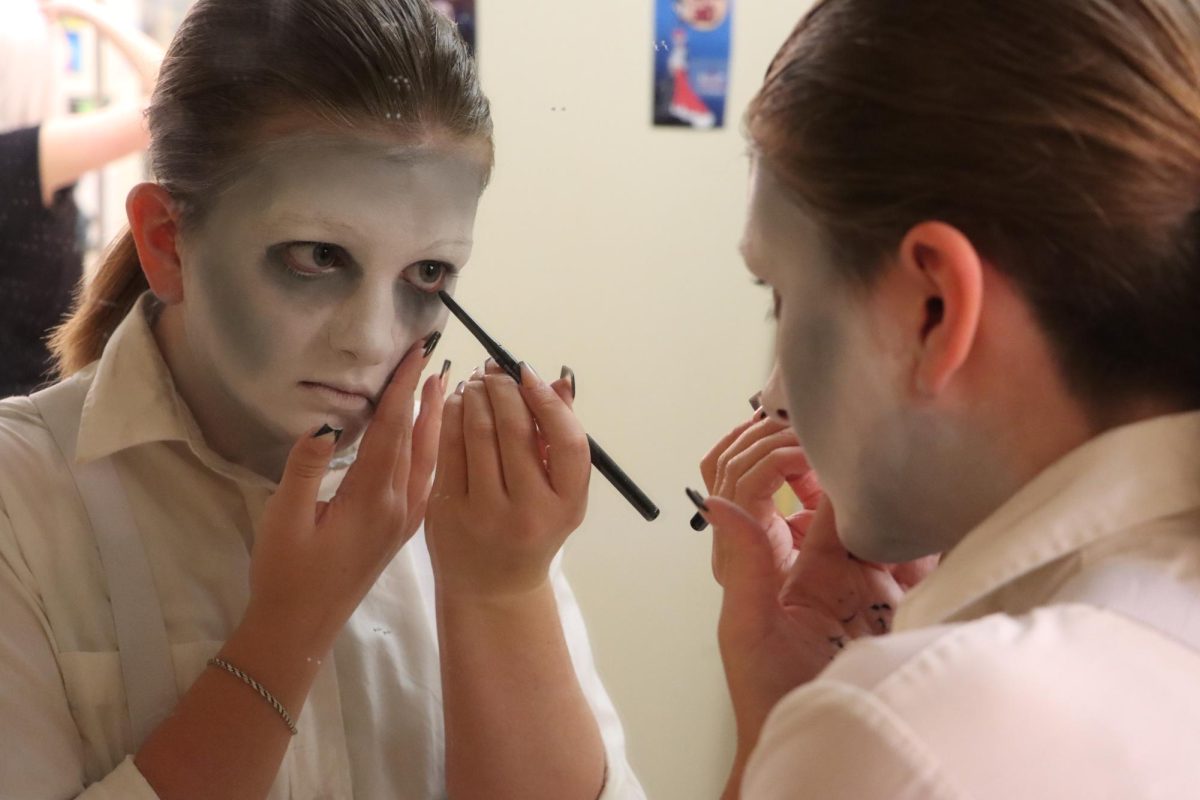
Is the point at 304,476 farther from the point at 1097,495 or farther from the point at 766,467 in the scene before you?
the point at 1097,495

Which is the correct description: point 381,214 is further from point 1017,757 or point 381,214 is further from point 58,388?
point 1017,757

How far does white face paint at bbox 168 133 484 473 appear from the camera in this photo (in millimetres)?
639

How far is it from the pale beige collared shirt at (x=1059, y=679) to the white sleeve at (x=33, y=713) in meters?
0.36

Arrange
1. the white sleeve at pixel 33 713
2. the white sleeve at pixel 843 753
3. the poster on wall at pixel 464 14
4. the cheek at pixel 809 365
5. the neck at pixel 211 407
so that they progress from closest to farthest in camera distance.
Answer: the white sleeve at pixel 843 753 < the cheek at pixel 809 365 < the white sleeve at pixel 33 713 < the neck at pixel 211 407 < the poster on wall at pixel 464 14

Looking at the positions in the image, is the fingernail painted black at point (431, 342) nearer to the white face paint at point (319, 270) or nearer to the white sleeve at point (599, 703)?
the white face paint at point (319, 270)

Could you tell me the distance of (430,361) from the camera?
729mm

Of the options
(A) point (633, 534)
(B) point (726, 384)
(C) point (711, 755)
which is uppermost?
(B) point (726, 384)

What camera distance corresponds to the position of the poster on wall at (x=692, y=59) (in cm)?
83

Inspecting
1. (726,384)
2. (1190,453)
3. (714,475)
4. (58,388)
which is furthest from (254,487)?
(1190,453)

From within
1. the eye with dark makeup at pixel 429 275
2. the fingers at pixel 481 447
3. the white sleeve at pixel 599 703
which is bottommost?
the white sleeve at pixel 599 703

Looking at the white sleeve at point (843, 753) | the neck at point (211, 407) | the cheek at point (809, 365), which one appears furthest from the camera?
the neck at point (211, 407)

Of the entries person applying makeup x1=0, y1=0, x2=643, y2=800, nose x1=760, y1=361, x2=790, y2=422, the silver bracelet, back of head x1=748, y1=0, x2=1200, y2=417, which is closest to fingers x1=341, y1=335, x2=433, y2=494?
person applying makeup x1=0, y1=0, x2=643, y2=800

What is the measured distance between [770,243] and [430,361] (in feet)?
0.98

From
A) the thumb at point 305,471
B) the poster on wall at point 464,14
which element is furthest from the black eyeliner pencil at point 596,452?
the poster on wall at point 464,14
